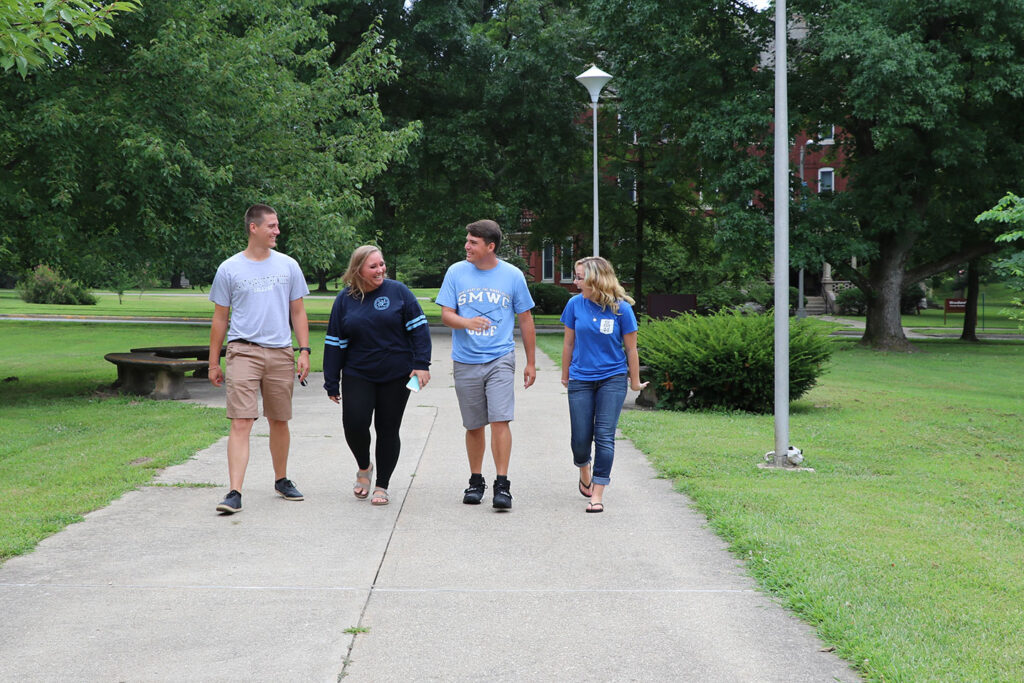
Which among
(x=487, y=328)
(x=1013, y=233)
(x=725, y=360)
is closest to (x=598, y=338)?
(x=487, y=328)

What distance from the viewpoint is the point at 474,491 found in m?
7.25

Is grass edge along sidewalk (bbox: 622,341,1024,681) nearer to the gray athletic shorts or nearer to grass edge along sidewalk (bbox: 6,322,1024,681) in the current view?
grass edge along sidewalk (bbox: 6,322,1024,681)

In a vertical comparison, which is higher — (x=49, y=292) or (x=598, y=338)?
(x=598, y=338)

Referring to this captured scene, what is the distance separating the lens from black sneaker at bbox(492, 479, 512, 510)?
696cm

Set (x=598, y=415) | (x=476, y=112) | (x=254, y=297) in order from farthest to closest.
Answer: (x=476, y=112), (x=598, y=415), (x=254, y=297)

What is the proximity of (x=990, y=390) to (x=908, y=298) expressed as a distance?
38.7m

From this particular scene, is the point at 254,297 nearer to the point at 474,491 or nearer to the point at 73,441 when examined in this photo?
the point at 474,491

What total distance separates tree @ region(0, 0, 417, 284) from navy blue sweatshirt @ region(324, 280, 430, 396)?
7.18m

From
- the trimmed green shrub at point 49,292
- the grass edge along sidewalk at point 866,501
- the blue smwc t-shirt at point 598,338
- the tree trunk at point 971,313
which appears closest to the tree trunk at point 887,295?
the tree trunk at point 971,313

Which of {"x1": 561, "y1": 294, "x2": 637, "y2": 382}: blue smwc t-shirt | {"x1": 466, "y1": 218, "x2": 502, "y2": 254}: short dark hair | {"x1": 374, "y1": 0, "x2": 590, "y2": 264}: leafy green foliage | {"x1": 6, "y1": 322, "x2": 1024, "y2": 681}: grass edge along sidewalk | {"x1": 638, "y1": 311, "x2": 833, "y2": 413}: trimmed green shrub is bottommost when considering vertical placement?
{"x1": 6, "y1": 322, "x2": 1024, "y2": 681}: grass edge along sidewalk

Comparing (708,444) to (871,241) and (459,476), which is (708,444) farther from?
(871,241)

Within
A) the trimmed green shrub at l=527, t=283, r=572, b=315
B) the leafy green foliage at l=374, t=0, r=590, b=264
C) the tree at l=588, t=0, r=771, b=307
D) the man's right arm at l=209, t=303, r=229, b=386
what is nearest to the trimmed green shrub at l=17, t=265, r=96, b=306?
the trimmed green shrub at l=527, t=283, r=572, b=315

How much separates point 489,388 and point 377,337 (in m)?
0.81

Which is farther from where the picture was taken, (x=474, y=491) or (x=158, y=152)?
(x=158, y=152)
